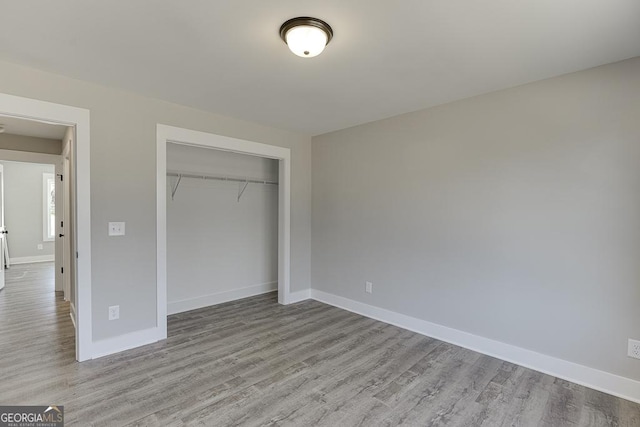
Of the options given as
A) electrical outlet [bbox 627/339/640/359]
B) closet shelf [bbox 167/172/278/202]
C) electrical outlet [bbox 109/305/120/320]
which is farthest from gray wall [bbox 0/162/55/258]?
Result: electrical outlet [bbox 627/339/640/359]

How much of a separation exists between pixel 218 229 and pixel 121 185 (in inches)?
62.5

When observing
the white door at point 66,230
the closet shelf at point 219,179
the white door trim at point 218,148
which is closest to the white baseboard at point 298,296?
the white door trim at point 218,148

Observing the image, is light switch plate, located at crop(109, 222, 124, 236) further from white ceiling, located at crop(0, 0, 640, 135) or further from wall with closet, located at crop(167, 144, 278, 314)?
white ceiling, located at crop(0, 0, 640, 135)

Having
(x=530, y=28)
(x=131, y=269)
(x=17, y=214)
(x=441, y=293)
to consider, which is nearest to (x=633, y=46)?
(x=530, y=28)

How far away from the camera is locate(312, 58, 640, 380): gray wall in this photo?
2266 millimetres

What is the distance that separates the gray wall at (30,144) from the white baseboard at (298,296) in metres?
4.04

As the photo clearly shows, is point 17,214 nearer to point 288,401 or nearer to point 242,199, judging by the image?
point 242,199

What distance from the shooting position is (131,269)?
116 inches

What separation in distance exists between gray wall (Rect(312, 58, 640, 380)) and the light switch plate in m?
2.58

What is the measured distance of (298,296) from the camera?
4.47m

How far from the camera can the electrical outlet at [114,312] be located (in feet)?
9.30

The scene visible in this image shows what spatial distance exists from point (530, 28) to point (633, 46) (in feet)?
2.68

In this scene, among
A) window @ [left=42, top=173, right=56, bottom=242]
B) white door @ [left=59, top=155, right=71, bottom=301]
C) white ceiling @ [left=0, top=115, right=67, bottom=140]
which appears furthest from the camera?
window @ [left=42, top=173, right=56, bottom=242]

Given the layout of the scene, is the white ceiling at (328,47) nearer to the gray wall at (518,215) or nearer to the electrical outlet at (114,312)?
the gray wall at (518,215)
